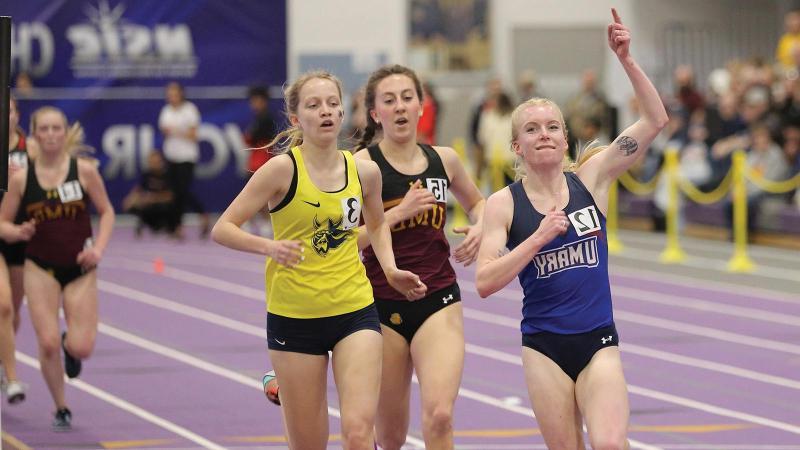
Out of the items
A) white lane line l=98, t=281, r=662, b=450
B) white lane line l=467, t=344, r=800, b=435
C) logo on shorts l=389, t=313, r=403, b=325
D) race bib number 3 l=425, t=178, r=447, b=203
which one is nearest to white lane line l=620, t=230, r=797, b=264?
white lane line l=98, t=281, r=662, b=450

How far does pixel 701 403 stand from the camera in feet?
35.3

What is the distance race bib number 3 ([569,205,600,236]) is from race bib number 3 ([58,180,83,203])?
422cm

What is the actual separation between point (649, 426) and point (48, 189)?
4.07m

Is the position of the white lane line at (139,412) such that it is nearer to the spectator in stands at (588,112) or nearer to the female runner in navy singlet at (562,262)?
the female runner in navy singlet at (562,262)

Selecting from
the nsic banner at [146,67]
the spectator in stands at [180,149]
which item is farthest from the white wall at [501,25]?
the spectator in stands at [180,149]

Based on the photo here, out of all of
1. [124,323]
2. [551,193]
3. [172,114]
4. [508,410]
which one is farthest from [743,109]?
[551,193]

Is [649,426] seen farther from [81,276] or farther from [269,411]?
[81,276]

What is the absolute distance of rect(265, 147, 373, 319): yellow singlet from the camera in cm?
695

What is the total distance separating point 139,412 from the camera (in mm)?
10547

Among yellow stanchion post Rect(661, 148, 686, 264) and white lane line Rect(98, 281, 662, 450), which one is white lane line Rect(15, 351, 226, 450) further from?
yellow stanchion post Rect(661, 148, 686, 264)

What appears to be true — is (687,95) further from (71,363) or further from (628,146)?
(628,146)

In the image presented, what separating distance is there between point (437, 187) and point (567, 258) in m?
1.36

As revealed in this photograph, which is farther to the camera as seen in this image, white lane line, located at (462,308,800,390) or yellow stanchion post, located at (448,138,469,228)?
yellow stanchion post, located at (448,138,469,228)

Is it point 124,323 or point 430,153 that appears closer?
point 430,153
